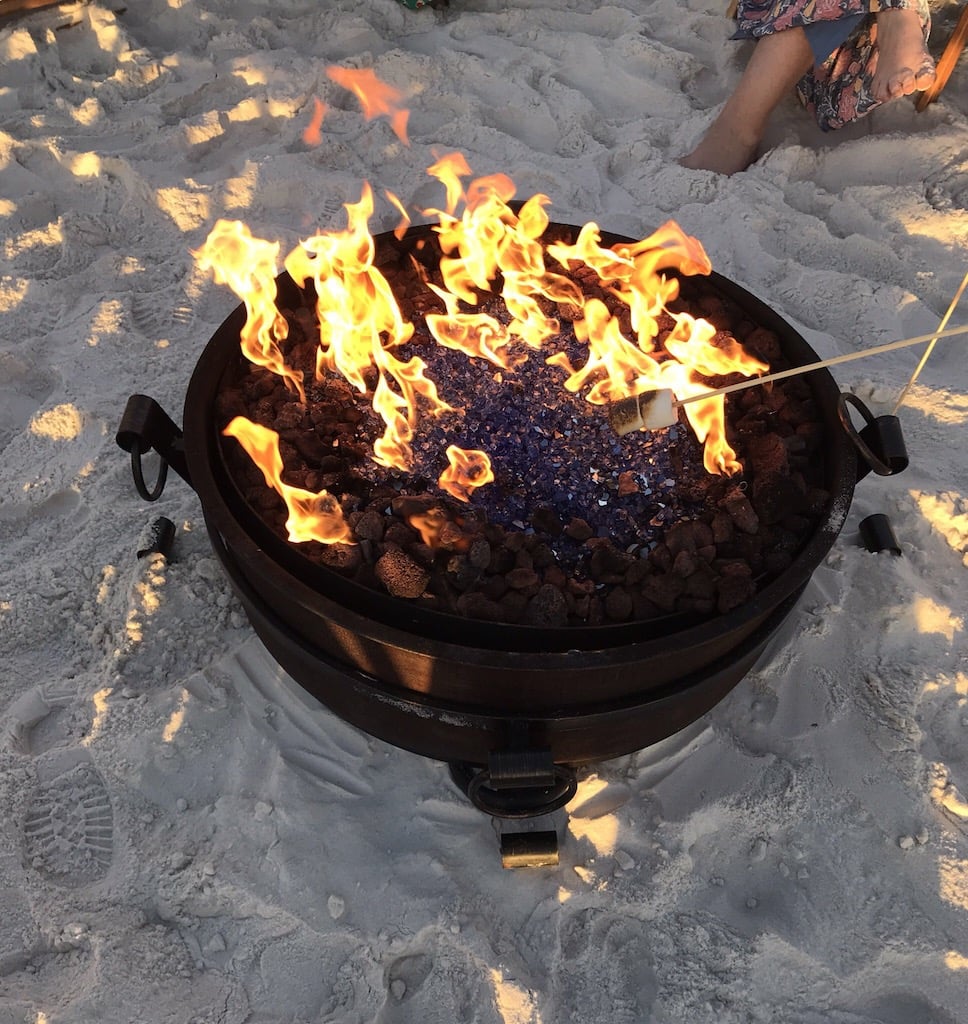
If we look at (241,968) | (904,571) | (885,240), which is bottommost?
(241,968)

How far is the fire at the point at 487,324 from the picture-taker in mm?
1643

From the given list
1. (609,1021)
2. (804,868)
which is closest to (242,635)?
(609,1021)

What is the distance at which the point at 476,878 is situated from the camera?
174 cm

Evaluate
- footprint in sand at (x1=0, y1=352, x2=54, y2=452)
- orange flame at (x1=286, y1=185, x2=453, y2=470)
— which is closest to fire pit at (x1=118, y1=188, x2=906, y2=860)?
orange flame at (x1=286, y1=185, x2=453, y2=470)

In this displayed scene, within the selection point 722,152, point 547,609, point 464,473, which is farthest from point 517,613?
point 722,152

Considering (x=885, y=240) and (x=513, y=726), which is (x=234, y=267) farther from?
(x=885, y=240)

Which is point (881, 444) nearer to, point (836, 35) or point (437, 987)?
point (437, 987)

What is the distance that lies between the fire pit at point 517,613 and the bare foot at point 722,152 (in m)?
1.64

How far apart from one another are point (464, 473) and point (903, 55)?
239 cm

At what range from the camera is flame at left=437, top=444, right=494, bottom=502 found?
62.0 inches

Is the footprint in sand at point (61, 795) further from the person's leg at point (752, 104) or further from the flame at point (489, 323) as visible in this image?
the person's leg at point (752, 104)

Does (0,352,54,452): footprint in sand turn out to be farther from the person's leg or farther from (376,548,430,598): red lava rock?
the person's leg

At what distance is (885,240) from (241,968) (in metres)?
2.96

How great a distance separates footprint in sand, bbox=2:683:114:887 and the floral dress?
3.20 m
